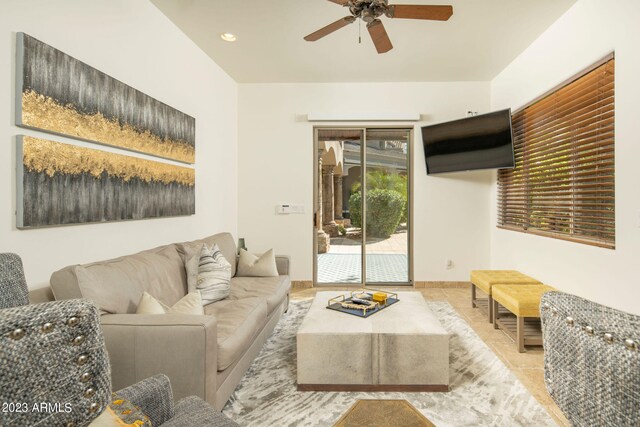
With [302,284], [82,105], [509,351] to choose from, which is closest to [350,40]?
[82,105]

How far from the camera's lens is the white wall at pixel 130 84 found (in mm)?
1754

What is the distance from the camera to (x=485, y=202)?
493 centimetres

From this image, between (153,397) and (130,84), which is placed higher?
(130,84)

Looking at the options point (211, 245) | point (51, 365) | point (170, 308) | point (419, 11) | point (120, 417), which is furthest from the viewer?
point (211, 245)

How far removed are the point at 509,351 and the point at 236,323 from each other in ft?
7.14

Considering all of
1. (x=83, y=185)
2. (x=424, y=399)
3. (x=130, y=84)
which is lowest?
(x=424, y=399)

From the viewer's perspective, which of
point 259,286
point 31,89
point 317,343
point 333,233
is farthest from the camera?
point 333,233

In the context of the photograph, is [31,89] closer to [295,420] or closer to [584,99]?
[295,420]

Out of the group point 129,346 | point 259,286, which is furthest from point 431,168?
point 129,346

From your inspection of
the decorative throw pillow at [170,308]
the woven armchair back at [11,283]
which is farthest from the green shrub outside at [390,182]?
the woven armchair back at [11,283]

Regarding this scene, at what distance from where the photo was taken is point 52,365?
489 mm

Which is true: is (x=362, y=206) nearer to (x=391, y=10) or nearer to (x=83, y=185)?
(x=391, y=10)

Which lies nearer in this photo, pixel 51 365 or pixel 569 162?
pixel 51 365

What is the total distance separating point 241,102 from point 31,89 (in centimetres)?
338
